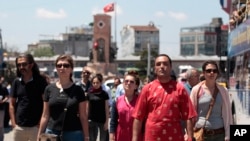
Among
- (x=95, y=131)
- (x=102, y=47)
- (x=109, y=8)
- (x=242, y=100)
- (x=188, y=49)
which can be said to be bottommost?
(x=242, y=100)

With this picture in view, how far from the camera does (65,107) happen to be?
241 inches

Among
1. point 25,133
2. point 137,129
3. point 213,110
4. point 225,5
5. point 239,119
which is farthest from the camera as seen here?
point 225,5

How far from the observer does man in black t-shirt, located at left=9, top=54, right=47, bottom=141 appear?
277 inches

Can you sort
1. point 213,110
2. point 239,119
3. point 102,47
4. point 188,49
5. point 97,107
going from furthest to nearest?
point 188,49, point 102,47, point 239,119, point 97,107, point 213,110

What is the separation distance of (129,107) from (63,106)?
121cm

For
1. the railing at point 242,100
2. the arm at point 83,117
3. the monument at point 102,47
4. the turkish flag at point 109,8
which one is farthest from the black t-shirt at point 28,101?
the turkish flag at point 109,8

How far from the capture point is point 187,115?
5.74 metres

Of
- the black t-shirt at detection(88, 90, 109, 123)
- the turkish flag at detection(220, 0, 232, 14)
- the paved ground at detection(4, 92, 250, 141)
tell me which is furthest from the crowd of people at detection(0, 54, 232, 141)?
the turkish flag at detection(220, 0, 232, 14)

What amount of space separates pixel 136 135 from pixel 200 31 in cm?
17179

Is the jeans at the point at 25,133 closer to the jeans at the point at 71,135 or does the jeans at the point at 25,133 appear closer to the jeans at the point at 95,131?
the jeans at the point at 71,135

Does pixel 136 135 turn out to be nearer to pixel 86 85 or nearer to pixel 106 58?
pixel 86 85

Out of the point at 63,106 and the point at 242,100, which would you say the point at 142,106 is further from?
the point at 242,100

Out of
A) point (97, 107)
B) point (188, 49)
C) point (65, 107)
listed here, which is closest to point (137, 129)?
point (65, 107)

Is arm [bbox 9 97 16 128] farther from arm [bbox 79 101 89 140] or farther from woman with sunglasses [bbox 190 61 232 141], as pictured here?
woman with sunglasses [bbox 190 61 232 141]
